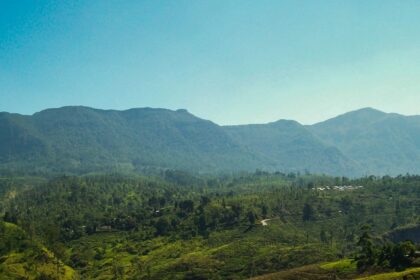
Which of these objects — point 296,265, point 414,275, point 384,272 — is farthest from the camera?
point 296,265

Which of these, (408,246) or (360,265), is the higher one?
(408,246)

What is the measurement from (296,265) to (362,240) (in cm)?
4933

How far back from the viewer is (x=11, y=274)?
19412cm

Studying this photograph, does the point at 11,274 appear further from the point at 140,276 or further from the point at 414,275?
the point at 414,275

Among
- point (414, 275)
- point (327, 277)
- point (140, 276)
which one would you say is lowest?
point (140, 276)

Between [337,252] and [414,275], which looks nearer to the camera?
[414,275]

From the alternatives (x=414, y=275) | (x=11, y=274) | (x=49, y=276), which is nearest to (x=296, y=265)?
(x=414, y=275)

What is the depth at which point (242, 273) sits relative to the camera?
18125 centimetres

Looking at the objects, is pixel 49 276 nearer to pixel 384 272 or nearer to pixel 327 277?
pixel 327 277

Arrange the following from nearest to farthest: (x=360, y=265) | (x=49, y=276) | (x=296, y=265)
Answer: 1. (x=360, y=265)
2. (x=296, y=265)
3. (x=49, y=276)

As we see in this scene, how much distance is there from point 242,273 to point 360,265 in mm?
71382

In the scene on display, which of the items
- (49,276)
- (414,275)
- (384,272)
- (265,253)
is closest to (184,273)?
(265,253)

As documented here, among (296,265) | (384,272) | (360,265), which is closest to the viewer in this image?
(384,272)

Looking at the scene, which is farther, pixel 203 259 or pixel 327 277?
pixel 203 259
